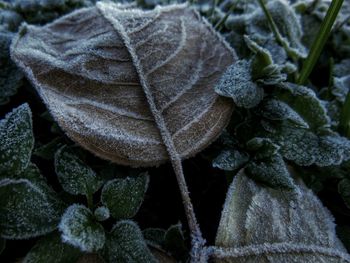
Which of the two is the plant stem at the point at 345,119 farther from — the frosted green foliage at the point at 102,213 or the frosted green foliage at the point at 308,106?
the frosted green foliage at the point at 102,213

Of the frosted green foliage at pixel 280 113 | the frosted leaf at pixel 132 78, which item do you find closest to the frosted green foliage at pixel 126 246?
the frosted leaf at pixel 132 78

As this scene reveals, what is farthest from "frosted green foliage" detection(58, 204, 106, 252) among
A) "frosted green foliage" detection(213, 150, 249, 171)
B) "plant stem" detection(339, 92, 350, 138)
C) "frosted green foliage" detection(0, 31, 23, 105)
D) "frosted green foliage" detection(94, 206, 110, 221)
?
"plant stem" detection(339, 92, 350, 138)

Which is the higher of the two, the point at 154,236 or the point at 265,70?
the point at 265,70

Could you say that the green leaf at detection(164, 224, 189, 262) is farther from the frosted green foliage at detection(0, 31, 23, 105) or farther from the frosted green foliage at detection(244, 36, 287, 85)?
the frosted green foliage at detection(0, 31, 23, 105)

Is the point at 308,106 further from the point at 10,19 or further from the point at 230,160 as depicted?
the point at 10,19

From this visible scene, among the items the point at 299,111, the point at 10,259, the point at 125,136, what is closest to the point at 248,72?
the point at 299,111

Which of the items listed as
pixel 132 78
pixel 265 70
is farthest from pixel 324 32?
pixel 132 78
